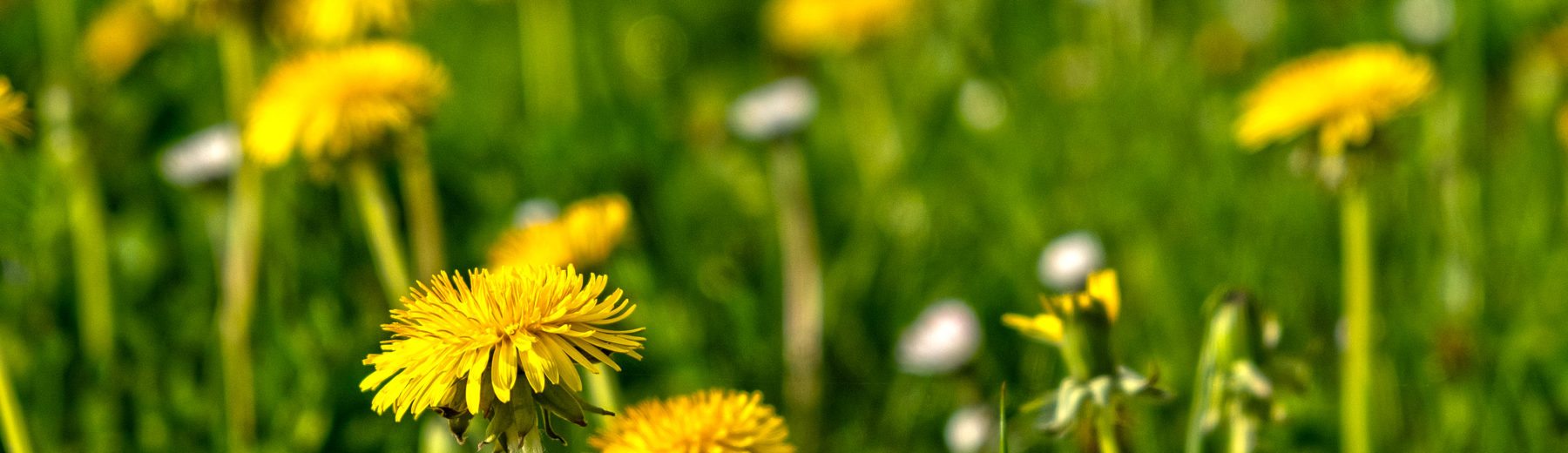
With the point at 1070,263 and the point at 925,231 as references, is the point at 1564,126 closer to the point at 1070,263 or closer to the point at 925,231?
the point at 1070,263

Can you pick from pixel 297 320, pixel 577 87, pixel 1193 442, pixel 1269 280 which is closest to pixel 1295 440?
pixel 1269 280

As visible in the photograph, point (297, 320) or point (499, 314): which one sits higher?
point (297, 320)

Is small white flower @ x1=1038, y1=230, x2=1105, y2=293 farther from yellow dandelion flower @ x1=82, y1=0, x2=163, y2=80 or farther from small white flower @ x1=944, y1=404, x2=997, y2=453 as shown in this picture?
yellow dandelion flower @ x1=82, y1=0, x2=163, y2=80

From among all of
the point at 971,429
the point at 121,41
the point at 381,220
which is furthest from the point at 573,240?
the point at 121,41

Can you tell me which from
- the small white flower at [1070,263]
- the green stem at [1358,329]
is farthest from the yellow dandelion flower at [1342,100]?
the small white flower at [1070,263]

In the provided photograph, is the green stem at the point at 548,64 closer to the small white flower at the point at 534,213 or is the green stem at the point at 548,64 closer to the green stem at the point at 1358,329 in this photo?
the small white flower at the point at 534,213

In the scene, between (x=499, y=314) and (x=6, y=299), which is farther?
(x=6, y=299)

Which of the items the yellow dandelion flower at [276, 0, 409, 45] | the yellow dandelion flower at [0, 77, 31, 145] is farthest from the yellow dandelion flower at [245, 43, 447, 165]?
the yellow dandelion flower at [0, 77, 31, 145]

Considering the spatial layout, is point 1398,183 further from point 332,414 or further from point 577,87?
point 577,87
